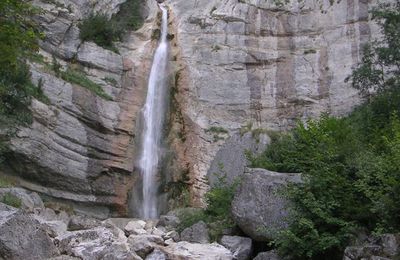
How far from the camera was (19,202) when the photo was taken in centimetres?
1627

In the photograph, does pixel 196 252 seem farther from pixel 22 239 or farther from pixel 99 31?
pixel 99 31

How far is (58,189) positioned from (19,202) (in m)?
5.40

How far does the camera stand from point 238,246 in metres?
14.0

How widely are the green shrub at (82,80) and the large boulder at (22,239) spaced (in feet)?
41.6

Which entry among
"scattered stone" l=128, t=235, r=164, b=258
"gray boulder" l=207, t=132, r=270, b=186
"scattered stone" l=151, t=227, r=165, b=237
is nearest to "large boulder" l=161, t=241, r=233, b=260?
"scattered stone" l=128, t=235, r=164, b=258

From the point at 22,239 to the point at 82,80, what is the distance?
14.1 m

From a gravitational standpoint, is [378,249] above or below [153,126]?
below

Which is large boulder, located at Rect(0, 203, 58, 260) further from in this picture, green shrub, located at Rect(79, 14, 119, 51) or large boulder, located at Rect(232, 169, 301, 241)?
green shrub, located at Rect(79, 14, 119, 51)

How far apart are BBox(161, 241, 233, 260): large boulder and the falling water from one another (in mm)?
7902

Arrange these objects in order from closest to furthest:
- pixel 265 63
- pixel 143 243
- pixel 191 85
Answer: pixel 143 243 → pixel 191 85 → pixel 265 63

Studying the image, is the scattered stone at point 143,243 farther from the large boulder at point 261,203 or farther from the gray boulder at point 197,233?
the large boulder at point 261,203

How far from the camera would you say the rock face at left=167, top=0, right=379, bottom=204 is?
2527 cm

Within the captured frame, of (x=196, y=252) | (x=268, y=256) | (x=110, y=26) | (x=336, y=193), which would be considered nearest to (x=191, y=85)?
(x=110, y=26)

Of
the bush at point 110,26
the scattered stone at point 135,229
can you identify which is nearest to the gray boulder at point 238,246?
the scattered stone at point 135,229
